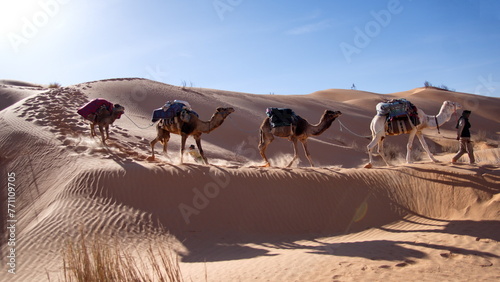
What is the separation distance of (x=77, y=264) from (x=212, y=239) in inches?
199

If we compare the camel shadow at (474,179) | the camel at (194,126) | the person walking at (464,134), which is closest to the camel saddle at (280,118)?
the camel at (194,126)

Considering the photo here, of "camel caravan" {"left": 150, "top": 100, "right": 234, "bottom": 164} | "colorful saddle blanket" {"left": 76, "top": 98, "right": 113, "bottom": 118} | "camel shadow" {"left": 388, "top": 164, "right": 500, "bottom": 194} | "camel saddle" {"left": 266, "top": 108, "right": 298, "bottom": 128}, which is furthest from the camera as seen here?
"colorful saddle blanket" {"left": 76, "top": 98, "right": 113, "bottom": 118}

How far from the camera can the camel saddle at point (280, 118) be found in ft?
44.4

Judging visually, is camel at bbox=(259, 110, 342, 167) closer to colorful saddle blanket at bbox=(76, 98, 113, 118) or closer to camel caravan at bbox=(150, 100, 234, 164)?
camel caravan at bbox=(150, 100, 234, 164)

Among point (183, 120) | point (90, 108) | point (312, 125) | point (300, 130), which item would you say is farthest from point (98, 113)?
point (312, 125)

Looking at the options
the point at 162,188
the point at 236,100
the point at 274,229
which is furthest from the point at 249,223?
the point at 236,100

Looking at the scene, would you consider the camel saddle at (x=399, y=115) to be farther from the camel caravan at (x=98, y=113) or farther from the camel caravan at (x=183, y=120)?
the camel caravan at (x=98, y=113)

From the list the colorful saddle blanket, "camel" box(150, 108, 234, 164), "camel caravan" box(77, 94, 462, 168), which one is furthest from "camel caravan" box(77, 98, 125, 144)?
"camel" box(150, 108, 234, 164)

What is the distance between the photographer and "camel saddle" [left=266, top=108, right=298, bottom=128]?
13539 millimetres

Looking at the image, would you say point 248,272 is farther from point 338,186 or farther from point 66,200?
point 66,200

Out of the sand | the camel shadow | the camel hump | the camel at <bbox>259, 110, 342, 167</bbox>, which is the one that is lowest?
the sand

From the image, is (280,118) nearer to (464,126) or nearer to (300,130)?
(300,130)

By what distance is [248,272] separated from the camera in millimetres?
7062

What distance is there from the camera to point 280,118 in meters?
13.6
